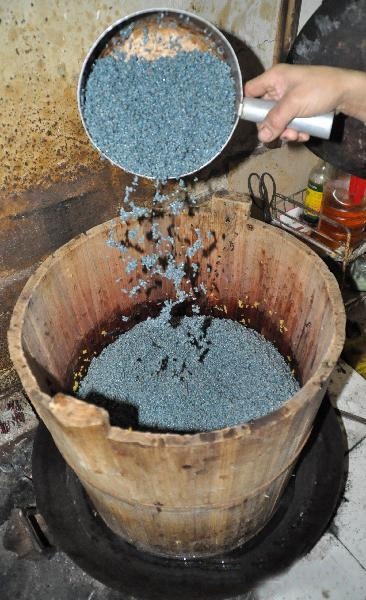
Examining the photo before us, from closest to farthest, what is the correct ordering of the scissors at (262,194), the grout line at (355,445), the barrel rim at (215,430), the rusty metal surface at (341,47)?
the barrel rim at (215,430) < the rusty metal surface at (341,47) < the grout line at (355,445) < the scissors at (262,194)

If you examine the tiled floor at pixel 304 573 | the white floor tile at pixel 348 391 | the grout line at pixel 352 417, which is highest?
the white floor tile at pixel 348 391

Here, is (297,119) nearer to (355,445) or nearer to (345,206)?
(345,206)

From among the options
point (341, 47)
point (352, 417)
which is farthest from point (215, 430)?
point (341, 47)

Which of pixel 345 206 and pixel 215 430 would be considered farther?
pixel 345 206

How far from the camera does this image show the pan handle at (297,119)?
1.38 m

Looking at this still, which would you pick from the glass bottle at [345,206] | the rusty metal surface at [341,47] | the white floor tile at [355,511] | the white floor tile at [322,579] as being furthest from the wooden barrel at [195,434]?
the glass bottle at [345,206]

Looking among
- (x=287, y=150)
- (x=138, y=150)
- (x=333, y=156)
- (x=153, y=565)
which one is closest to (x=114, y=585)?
(x=153, y=565)

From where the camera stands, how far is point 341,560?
1666mm

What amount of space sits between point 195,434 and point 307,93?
94 centimetres

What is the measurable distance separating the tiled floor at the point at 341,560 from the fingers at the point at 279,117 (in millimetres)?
1217

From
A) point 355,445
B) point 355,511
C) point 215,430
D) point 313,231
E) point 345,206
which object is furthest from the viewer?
point 313,231

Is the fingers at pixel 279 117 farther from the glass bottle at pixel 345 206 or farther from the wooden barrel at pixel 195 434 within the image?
the glass bottle at pixel 345 206

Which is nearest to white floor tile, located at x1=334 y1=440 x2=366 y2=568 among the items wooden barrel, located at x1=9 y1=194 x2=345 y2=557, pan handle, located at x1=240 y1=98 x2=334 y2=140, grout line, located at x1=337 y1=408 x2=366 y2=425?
grout line, located at x1=337 y1=408 x2=366 y2=425

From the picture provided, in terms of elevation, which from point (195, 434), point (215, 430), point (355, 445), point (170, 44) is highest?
point (170, 44)
